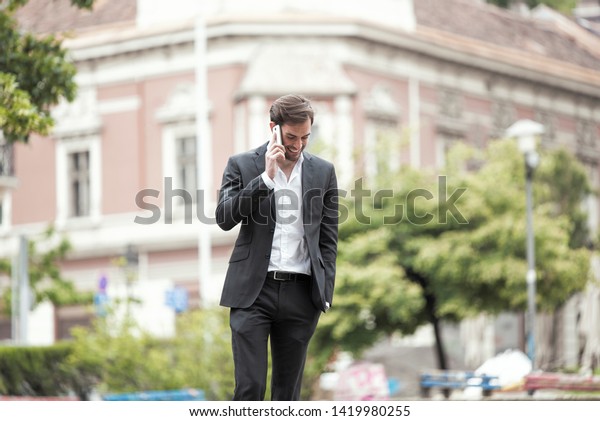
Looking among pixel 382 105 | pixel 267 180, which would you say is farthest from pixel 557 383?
pixel 382 105

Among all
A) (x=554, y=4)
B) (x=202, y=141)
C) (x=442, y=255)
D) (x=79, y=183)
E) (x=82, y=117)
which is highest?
(x=554, y=4)

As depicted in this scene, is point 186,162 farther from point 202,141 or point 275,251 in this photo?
point 275,251

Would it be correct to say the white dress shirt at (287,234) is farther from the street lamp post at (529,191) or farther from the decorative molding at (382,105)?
the decorative molding at (382,105)

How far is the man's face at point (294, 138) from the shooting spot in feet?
22.7

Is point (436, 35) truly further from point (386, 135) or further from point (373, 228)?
point (373, 228)

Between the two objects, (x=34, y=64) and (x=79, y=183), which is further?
(x=79, y=183)

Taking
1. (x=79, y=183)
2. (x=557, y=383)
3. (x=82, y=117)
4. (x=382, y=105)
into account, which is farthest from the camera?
(x=79, y=183)

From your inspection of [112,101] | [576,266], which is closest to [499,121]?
[112,101]

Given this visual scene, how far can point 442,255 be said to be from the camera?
25.7 m

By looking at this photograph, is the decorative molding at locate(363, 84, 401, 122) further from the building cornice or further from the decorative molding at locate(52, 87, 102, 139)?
the decorative molding at locate(52, 87, 102, 139)

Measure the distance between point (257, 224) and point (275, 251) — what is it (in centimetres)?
17

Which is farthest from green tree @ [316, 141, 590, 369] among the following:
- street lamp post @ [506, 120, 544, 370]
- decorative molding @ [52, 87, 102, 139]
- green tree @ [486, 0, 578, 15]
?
green tree @ [486, 0, 578, 15]

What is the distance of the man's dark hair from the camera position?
22.7 feet

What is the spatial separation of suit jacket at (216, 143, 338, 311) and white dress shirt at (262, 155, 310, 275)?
1.6 inches
